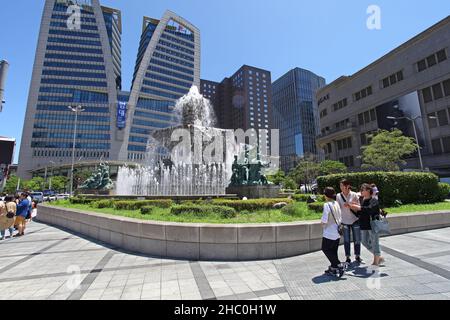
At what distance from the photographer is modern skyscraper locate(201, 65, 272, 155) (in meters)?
137

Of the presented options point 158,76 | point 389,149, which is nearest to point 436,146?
point 389,149

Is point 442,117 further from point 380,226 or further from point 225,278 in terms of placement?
point 225,278

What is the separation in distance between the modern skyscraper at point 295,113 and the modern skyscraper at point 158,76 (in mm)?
46921

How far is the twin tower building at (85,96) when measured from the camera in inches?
3344

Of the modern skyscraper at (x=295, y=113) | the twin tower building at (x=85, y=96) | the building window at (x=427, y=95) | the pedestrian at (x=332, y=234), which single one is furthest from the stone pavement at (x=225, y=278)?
the modern skyscraper at (x=295, y=113)

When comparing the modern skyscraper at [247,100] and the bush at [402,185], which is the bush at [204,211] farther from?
the modern skyscraper at [247,100]

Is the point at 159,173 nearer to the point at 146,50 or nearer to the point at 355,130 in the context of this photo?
the point at 355,130

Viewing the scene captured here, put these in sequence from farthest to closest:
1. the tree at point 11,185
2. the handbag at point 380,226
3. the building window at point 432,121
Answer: the tree at point 11,185 < the building window at point 432,121 < the handbag at point 380,226

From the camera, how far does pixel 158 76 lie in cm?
10331

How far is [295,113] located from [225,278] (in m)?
123

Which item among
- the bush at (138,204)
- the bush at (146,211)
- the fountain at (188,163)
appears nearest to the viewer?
the bush at (146,211)

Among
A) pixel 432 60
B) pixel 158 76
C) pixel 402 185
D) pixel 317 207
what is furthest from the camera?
pixel 158 76
